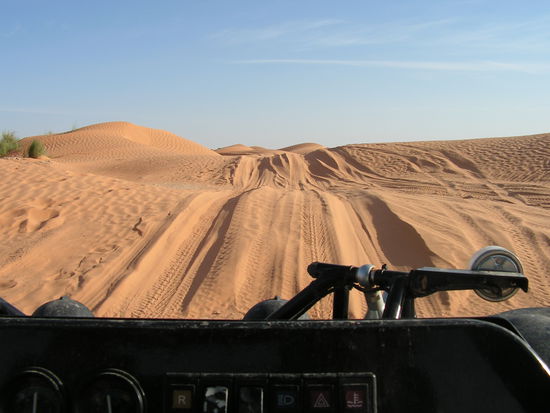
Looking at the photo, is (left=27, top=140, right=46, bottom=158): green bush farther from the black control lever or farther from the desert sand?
the black control lever

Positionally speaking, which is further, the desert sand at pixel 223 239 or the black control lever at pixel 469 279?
the desert sand at pixel 223 239

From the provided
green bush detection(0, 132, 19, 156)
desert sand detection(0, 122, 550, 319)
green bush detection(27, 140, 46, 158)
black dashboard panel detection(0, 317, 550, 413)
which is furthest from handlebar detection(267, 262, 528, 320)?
green bush detection(0, 132, 19, 156)

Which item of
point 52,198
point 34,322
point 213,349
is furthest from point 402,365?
point 52,198

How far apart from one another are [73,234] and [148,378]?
927 centimetres

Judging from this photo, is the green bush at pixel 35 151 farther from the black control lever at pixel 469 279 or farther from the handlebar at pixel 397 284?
the black control lever at pixel 469 279

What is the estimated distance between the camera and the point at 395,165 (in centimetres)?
2175

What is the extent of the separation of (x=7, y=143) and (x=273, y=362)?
3101cm

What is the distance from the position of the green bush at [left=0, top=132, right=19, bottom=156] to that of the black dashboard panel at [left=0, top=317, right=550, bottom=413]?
1185 inches

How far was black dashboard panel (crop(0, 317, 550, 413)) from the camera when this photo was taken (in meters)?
1.22

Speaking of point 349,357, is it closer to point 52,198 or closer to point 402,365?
point 402,365

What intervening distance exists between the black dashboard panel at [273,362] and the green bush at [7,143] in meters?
30.1

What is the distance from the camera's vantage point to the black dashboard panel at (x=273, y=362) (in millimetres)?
1222

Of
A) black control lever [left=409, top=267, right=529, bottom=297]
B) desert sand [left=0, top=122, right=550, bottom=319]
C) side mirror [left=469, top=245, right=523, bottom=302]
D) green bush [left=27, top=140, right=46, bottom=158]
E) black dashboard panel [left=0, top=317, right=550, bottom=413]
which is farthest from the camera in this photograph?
green bush [left=27, top=140, right=46, bottom=158]

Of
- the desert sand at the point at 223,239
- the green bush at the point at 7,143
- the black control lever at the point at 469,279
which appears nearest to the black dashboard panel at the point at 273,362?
the black control lever at the point at 469,279
